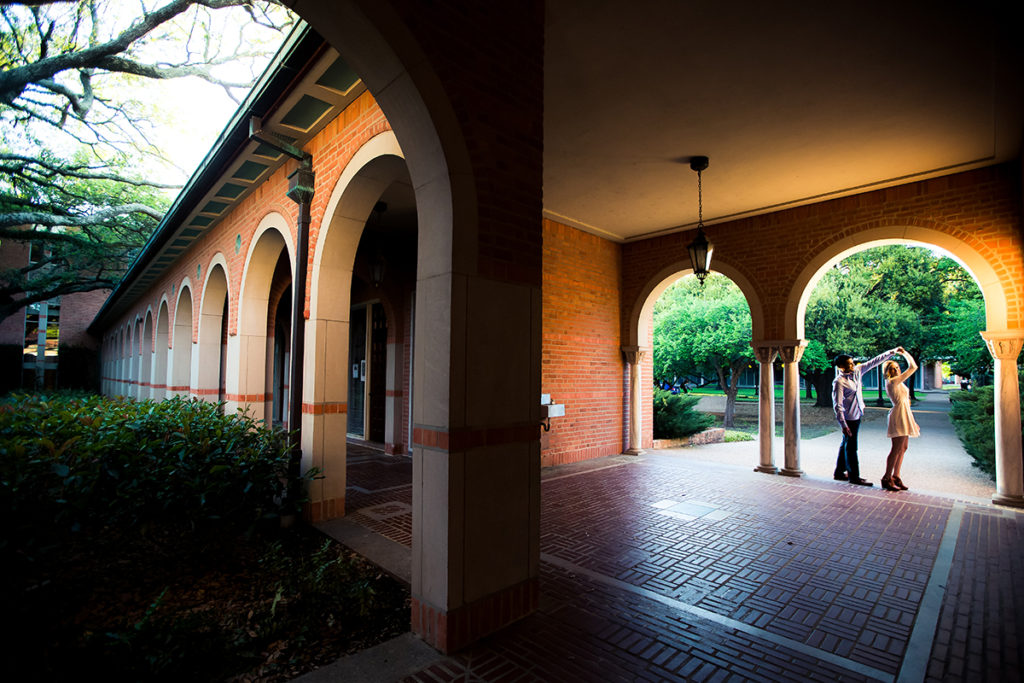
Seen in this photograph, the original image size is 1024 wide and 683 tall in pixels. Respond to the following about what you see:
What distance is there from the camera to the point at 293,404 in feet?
17.7

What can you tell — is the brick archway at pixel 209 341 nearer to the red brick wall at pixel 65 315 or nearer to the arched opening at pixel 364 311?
the arched opening at pixel 364 311

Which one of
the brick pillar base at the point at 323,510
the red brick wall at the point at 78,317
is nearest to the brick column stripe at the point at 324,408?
the brick pillar base at the point at 323,510

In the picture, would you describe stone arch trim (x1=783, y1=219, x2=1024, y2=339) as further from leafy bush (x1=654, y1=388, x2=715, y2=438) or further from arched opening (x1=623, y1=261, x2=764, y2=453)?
leafy bush (x1=654, y1=388, x2=715, y2=438)

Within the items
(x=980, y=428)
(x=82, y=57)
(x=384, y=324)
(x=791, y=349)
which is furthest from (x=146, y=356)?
(x=980, y=428)

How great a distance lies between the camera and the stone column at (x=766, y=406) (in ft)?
26.6

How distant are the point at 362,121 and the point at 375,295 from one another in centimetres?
640

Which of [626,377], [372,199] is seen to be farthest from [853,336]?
[372,199]

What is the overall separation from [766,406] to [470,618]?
23.7 feet

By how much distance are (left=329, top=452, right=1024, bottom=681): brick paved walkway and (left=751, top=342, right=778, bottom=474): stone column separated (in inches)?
64.8

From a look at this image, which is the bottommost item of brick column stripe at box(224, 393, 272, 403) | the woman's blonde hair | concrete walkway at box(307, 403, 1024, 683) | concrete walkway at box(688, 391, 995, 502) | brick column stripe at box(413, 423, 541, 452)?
concrete walkway at box(688, 391, 995, 502)

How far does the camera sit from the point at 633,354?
32.8ft

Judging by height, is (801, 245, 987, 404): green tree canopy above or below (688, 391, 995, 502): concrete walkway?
above

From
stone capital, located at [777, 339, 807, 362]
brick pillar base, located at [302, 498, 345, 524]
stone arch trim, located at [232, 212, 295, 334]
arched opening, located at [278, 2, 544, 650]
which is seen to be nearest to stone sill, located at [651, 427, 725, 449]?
stone capital, located at [777, 339, 807, 362]

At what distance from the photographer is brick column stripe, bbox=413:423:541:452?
2.75 metres
